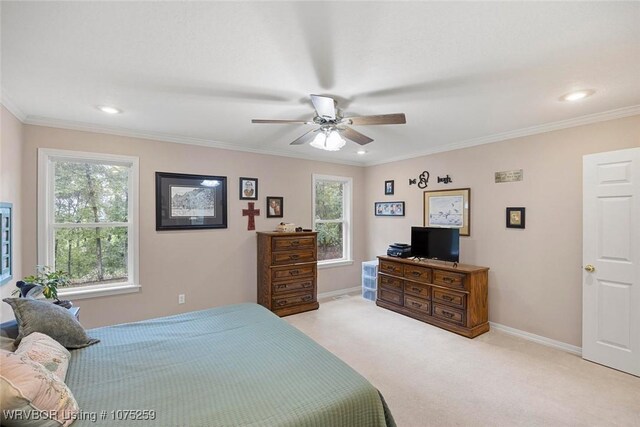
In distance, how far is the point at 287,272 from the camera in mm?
4145

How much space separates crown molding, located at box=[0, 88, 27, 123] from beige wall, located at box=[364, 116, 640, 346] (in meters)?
4.87

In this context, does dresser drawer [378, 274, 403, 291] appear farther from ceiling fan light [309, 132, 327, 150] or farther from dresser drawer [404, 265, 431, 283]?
ceiling fan light [309, 132, 327, 150]

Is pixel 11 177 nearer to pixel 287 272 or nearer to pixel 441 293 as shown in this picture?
pixel 287 272

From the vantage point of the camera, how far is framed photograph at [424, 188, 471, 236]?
3.99 meters

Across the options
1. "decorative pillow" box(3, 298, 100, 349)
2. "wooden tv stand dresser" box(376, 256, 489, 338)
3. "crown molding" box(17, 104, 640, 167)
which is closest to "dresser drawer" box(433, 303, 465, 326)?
"wooden tv stand dresser" box(376, 256, 489, 338)

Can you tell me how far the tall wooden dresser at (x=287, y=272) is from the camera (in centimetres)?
404

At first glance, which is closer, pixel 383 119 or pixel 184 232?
pixel 383 119

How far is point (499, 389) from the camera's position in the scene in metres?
2.38

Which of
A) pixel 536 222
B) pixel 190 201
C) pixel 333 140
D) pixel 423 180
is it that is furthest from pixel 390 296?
pixel 190 201

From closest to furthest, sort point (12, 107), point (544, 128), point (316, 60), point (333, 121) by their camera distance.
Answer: point (316, 60) < point (333, 121) < point (12, 107) < point (544, 128)

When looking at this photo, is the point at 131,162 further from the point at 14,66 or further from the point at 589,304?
the point at 589,304

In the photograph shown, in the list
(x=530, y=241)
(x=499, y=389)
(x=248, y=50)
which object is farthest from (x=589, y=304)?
(x=248, y=50)

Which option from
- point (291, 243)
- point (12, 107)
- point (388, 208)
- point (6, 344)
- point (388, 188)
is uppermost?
point (12, 107)

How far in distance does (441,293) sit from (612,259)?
1666 mm
